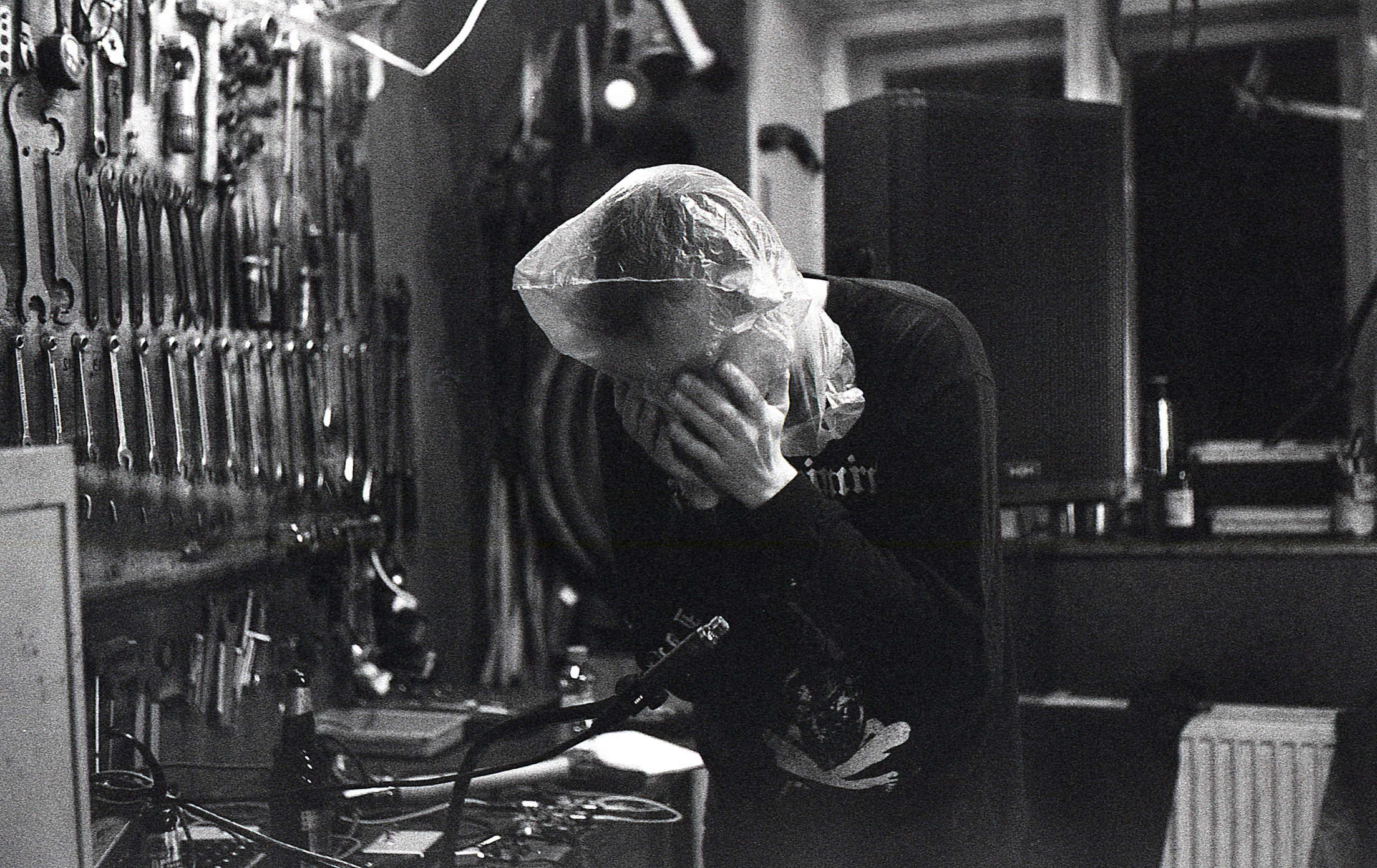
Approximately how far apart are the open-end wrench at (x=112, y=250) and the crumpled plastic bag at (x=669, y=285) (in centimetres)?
35

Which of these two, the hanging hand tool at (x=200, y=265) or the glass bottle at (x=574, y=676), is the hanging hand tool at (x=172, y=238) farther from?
the glass bottle at (x=574, y=676)

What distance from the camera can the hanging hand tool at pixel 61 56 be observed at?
0.85 meters

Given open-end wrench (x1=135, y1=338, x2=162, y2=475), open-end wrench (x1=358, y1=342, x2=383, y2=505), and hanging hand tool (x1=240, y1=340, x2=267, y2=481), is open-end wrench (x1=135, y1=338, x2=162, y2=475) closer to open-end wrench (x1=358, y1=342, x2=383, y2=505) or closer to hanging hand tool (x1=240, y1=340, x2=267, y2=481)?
hanging hand tool (x1=240, y1=340, x2=267, y2=481)

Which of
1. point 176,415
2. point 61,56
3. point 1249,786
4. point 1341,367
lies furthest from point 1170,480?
point 61,56

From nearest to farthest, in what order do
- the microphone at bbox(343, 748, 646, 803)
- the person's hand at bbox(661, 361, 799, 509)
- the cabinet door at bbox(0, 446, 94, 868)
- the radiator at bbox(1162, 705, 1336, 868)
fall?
the cabinet door at bbox(0, 446, 94, 868) → the person's hand at bbox(661, 361, 799, 509) → the microphone at bbox(343, 748, 646, 803) → the radiator at bbox(1162, 705, 1336, 868)

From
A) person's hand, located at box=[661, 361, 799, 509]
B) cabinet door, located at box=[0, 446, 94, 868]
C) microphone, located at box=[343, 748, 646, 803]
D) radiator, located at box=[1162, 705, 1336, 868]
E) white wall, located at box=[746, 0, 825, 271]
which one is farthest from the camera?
radiator, located at box=[1162, 705, 1336, 868]

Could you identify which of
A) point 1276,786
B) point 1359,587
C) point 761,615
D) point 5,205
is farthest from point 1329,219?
point 5,205

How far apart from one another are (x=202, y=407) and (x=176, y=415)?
0.10ft

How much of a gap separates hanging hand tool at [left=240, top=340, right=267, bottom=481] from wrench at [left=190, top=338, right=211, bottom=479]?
1.9 inches

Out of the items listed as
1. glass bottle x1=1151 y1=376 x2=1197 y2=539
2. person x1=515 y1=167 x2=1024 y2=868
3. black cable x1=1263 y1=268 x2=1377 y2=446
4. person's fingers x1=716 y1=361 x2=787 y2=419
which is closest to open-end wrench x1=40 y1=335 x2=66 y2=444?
person x1=515 y1=167 x2=1024 y2=868

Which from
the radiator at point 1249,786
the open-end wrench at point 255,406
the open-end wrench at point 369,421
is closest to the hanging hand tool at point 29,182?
the open-end wrench at point 255,406

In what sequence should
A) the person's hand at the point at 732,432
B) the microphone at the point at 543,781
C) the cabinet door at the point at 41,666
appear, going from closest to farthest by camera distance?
the cabinet door at the point at 41,666
the person's hand at the point at 732,432
the microphone at the point at 543,781

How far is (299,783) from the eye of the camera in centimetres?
87

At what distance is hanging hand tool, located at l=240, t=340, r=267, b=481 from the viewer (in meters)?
1.05
